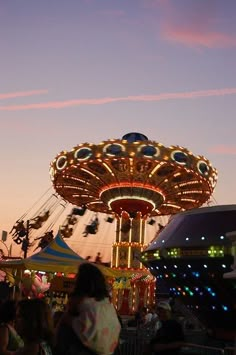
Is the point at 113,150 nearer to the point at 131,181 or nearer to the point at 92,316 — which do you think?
the point at 131,181

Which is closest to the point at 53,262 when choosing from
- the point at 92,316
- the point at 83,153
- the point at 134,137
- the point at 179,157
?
the point at 92,316

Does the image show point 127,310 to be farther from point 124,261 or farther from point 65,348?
point 65,348

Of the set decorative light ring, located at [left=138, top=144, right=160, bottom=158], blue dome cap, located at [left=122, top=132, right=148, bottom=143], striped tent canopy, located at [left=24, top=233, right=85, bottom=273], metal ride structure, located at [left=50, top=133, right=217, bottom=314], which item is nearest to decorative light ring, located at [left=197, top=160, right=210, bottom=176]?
metal ride structure, located at [left=50, top=133, right=217, bottom=314]

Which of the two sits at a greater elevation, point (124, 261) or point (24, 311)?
point (124, 261)

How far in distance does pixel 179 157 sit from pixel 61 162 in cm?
798

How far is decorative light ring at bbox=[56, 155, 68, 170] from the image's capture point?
33.5m

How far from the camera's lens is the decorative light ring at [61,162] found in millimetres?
33525

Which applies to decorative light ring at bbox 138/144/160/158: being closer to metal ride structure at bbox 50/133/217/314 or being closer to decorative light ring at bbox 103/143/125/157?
metal ride structure at bbox 50/133/217/314

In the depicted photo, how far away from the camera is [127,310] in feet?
114

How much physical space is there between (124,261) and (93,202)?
7571 millimetres

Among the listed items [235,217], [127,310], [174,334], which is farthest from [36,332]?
[127,310]

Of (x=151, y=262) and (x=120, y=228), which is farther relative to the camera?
(x=120, y=228)

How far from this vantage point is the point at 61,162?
3384 cm

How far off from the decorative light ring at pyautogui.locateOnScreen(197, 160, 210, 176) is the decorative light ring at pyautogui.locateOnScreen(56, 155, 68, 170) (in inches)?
350
